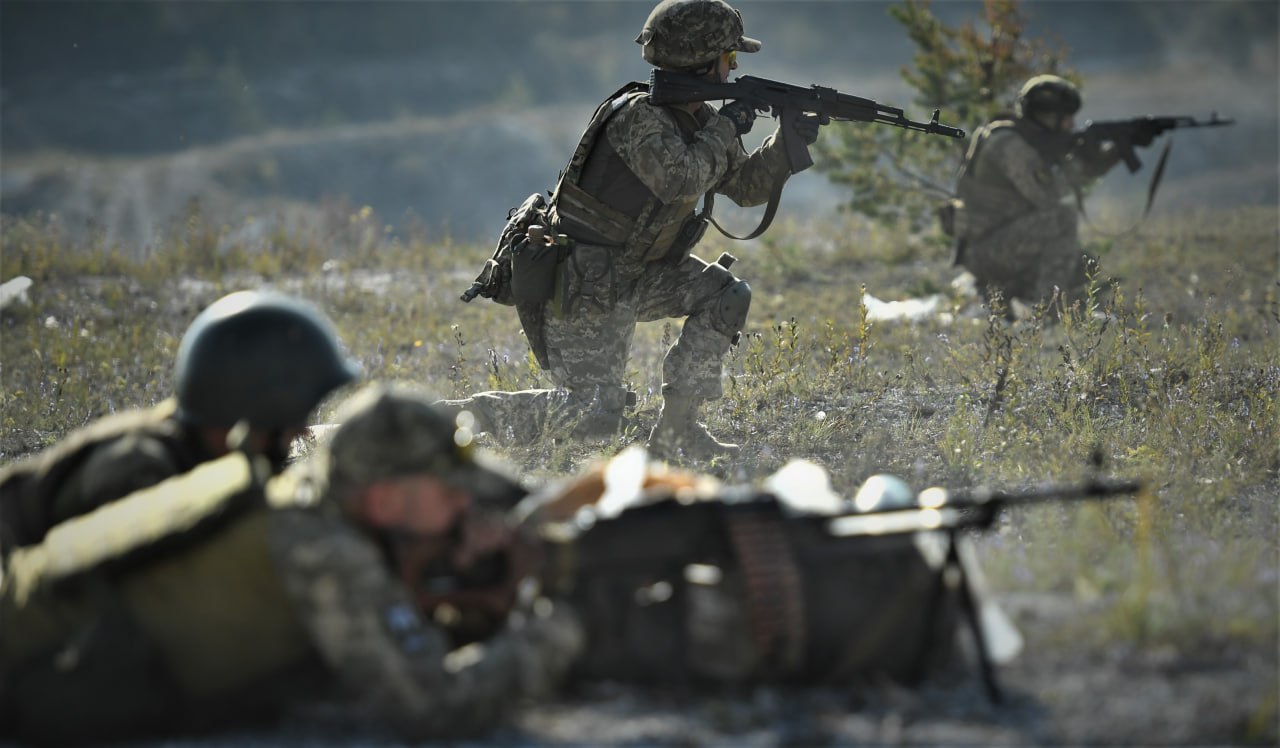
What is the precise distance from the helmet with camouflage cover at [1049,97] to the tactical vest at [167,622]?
26.5 ft

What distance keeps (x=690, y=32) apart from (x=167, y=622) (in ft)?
12.8

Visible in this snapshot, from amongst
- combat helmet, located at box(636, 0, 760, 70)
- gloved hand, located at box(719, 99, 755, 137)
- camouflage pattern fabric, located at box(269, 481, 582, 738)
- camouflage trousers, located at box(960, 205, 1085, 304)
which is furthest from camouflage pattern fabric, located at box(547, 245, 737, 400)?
camouflage trousers, located at box(960, 205, 1085, 304)

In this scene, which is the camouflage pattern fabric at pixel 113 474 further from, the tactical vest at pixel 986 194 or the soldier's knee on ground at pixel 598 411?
the tactical vest at pixel 986 194

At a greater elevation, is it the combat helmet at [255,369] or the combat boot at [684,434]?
the combat helmet at [255,369]

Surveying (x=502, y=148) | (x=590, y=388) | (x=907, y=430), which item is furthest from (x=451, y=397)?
(x=502, y=148)

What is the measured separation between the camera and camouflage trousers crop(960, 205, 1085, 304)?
34.3 ft

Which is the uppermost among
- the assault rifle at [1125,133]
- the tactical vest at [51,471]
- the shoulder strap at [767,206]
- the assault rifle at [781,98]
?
the assault rifle at [1125,133]

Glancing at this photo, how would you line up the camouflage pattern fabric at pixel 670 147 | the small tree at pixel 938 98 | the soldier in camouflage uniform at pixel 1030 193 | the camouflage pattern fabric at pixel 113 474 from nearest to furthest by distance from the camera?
1. the camouflage pattern fabric at pixel 113 474
2. the camouflage pattern fabric at pixel 670 147
3. the soldier in camouflage uniform at pixel 1030 193
4. the small tree at pixel 938 98

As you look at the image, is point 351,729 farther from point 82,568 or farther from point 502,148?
point 502,148

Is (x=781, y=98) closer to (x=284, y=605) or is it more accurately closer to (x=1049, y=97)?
(x=284, y=605)

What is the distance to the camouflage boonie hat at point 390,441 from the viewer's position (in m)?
3.37

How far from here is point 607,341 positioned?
7020 millimetres

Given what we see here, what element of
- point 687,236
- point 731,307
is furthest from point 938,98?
point 731,307

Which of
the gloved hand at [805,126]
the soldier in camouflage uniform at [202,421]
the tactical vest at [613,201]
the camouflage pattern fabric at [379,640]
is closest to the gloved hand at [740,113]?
the tactical vest at [613,201]
